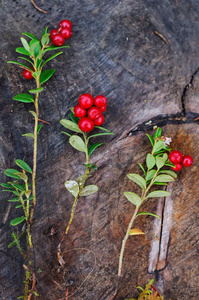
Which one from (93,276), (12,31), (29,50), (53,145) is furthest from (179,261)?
(12,31)

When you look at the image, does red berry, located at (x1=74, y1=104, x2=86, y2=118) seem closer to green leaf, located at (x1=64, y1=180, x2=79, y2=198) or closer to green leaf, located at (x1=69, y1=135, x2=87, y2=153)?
green leaf, located at (x1=69, y1=135, x2=87, y2=153)

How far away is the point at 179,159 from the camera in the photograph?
2.13 metres

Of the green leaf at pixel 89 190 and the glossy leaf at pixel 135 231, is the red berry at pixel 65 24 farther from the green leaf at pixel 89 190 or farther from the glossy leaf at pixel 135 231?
the glossy leaf at pixel 135 231

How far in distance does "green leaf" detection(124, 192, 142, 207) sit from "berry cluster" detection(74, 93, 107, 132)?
0.55m

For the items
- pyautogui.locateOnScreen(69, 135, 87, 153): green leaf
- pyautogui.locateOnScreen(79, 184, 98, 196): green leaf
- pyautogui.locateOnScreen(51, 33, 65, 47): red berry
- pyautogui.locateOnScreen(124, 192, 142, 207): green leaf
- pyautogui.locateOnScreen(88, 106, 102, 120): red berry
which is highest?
pyautogui.locateOnScreen(51, 33, 65, 47): red berry

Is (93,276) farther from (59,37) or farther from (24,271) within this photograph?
(59,37)

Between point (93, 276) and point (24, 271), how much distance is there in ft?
1.74

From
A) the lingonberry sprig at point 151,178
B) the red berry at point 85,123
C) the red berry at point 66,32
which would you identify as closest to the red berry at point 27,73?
the red berry at point 66,32

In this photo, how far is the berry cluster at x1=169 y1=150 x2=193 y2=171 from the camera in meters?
2.13

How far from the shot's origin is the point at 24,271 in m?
2.11

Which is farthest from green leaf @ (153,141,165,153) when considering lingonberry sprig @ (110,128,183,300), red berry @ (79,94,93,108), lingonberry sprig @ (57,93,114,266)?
red berry @ (79,94,93,108)

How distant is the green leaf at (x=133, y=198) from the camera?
2.05m

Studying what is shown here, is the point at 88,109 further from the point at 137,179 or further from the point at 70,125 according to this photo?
the point at 137,179

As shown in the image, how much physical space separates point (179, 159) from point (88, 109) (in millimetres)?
786
